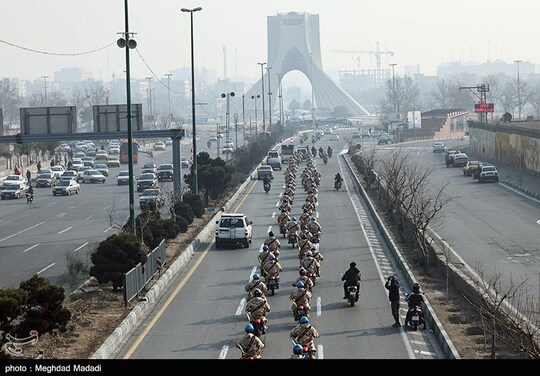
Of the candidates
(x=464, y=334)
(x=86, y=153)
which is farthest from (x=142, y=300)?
(x=86, y=153)

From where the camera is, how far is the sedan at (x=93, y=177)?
80.9 m

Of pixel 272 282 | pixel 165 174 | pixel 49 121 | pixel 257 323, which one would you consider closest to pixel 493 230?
pixel 272 282

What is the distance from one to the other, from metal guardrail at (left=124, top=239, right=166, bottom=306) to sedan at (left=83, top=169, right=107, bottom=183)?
4797 centimetres

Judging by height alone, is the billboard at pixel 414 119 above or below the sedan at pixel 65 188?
above

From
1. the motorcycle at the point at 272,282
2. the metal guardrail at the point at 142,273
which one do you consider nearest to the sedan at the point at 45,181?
the metal guardrail at the point at 142,273

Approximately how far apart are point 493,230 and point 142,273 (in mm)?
21096

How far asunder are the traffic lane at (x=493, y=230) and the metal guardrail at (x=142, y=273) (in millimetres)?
9387

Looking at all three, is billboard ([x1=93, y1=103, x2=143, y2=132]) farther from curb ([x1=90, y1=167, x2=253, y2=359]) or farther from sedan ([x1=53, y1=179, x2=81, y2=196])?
sedan ([x1=53, y1=179, x2=81, y2=196])

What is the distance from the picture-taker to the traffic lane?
115 feet

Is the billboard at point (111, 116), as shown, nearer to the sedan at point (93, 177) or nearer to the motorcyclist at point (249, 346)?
the sedan at point (93, 177)

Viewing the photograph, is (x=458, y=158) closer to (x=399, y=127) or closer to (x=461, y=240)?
(x=461, y=240)

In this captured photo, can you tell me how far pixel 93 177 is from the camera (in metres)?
81.1

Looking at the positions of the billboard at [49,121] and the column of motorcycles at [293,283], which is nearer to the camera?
the column of motorcycles at [293,283]

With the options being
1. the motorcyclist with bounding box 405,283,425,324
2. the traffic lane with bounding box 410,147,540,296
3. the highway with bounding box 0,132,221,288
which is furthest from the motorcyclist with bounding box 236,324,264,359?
the highway with bounding box 0,132,221,288
